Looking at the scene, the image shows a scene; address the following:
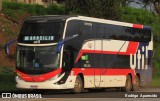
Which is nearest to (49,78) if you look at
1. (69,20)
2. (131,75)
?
(69,20)

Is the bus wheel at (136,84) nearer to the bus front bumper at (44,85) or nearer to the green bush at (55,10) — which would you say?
the bus front bumper at (44,85)

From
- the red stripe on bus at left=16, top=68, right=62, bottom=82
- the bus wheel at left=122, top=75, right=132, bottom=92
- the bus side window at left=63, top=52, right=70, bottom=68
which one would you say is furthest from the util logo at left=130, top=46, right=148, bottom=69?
the red stripe on bus at left=16, top=68, right=62, bottom=82

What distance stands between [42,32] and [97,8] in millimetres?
12954

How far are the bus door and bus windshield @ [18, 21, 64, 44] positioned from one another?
126 inches

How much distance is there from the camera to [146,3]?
61.3 metres

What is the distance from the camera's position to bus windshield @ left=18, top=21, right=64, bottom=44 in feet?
92.9

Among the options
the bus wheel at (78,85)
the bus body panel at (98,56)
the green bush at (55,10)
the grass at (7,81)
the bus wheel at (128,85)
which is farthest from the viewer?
the green bush at (55,10)

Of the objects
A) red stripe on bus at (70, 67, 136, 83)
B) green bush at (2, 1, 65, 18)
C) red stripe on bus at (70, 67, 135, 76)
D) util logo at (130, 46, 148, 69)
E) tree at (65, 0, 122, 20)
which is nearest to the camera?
red stripe on bus at (70, 67, 136, 83)

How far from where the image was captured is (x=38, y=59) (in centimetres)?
2844

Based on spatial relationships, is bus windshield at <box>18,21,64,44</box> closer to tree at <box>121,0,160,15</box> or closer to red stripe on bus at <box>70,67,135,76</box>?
red stripe on bus at <box>70,67,135,76</box>

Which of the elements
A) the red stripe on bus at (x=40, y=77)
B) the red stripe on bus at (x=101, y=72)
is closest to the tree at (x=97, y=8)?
the red stripe on bus at (x=101, y=72)

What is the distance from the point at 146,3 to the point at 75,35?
1313 inches

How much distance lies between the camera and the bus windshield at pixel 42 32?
2833 cm

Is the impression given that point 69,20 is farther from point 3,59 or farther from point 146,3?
point 146,3
